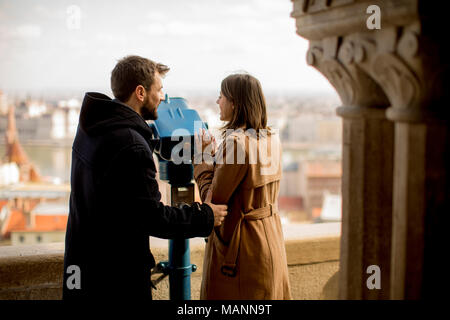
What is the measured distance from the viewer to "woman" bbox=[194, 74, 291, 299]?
4.64 ft

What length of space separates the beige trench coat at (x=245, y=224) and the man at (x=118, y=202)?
0.11 metres

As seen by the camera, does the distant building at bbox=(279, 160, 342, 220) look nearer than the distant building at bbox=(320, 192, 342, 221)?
No

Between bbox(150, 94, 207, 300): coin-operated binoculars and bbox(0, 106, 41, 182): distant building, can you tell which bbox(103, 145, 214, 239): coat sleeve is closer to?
bbox(150, 94, 207, 300): coin-operated binoculars

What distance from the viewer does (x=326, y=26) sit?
1.11 meters

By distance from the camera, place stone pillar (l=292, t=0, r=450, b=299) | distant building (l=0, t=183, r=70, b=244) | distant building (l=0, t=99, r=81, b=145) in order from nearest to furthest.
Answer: stone pillar (l=292, t=0, r=450, b=299) → distant building (l=0, t=183, r=70, b=244) → distant building (l=0, t=99, r=81, b=145)

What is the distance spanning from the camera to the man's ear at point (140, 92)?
1333 millimetres

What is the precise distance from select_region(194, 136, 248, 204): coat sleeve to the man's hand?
0.02 meters

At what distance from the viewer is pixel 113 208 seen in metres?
1.22

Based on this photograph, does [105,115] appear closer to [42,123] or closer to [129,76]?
[129,76]

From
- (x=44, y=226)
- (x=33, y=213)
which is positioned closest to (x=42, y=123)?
(x=33, y=213)

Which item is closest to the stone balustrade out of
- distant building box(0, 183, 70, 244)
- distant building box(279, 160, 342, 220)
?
distant building box(0, 183, 70, 244)

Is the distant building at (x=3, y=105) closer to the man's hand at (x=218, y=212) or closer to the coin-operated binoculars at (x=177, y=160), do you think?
the coin-operated binoculars at (x=177, y=160)

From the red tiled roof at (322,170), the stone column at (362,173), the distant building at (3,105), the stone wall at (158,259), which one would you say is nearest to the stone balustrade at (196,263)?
the stone wall at (158,259)

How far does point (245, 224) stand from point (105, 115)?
0.50 meters
